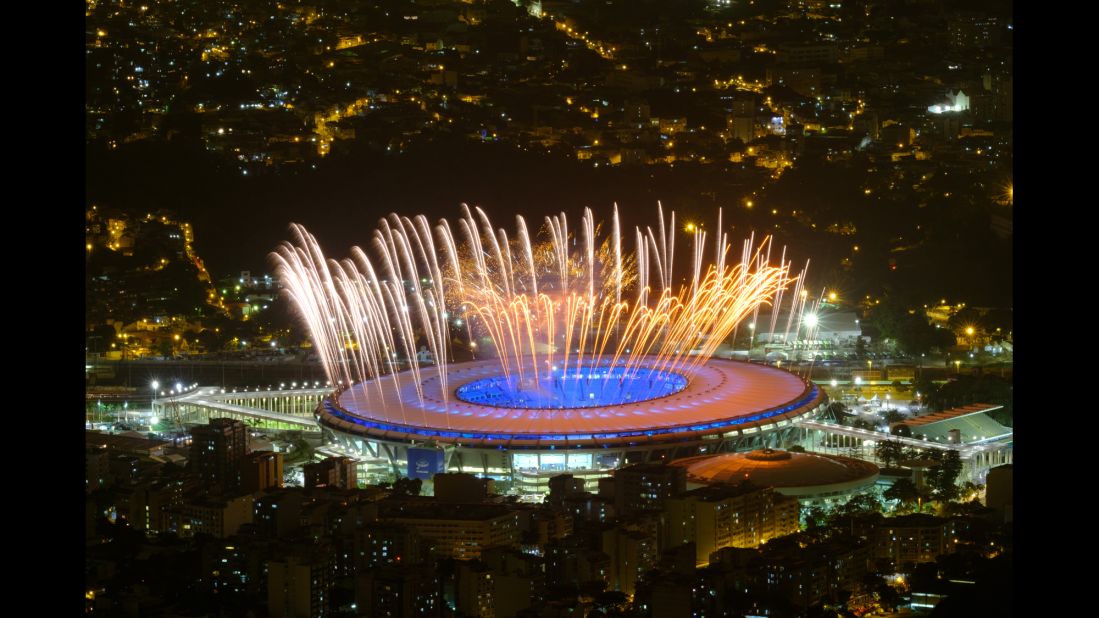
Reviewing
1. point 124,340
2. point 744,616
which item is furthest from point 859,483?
point 124,340

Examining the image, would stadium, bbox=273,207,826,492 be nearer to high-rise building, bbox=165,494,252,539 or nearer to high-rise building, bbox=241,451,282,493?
high-rise building, bbox=241,451,282,493

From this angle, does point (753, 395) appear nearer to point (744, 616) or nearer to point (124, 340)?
point (744, 616)

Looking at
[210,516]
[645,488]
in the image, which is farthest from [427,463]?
[645,488]

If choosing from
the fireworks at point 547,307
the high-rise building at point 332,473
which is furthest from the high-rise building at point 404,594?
the fireworks at point 547,307

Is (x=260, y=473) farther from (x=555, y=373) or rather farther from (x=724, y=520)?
(x=724, y=520)

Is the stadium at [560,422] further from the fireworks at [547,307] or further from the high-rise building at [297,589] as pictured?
the high-rise building at [297,589]

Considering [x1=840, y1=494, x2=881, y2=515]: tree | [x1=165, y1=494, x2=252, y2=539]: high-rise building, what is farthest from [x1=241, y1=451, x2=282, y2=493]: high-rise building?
[x1=840, y1=494, x2=881, y2=515]: tree
